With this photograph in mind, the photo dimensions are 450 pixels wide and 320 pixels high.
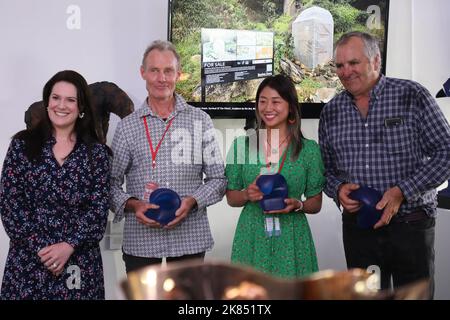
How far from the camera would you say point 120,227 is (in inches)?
122

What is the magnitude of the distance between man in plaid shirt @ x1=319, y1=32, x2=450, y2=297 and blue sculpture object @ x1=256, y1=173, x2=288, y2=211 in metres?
0.27

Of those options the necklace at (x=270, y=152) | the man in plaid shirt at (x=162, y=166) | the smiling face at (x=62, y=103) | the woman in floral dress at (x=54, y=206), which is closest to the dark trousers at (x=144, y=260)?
the man in plaid shirt at (x=162, y=166)

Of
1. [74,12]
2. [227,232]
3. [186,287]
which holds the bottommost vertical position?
[227,232]

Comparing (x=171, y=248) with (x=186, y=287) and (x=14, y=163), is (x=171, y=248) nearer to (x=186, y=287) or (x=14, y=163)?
(x=14, y=163)

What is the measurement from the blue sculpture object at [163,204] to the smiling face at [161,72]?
386 millimetres

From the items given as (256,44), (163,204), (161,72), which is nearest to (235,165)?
(163,204)

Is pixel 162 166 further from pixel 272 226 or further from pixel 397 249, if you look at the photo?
pixel 397 249

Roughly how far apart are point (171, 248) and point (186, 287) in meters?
1.61

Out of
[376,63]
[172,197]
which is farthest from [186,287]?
[376,63]

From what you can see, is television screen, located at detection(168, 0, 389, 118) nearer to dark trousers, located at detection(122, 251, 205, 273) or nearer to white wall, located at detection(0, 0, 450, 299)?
white wall, located at detection(0, 0, 450, 299)

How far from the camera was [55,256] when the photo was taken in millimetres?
2004

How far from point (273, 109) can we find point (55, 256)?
0.96 metres

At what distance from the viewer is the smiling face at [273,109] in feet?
7.38

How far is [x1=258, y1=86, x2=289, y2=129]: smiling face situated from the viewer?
2248 mm
